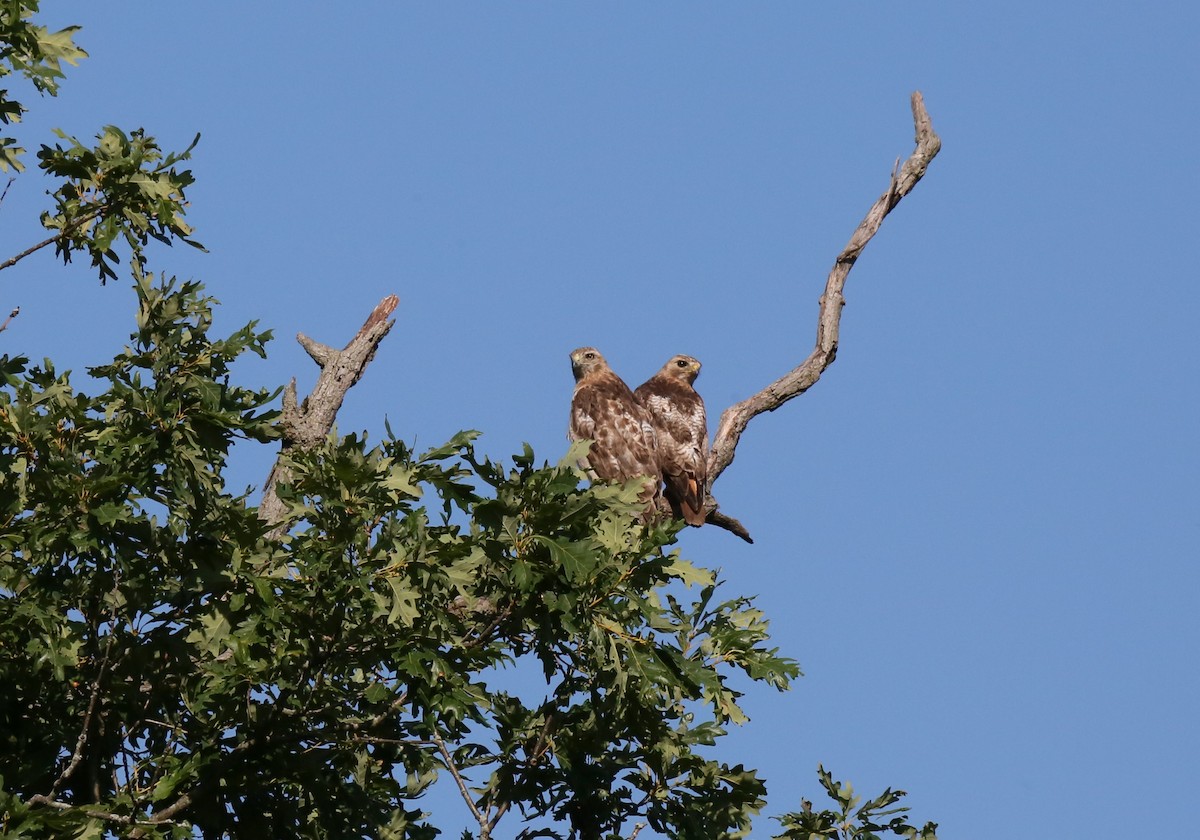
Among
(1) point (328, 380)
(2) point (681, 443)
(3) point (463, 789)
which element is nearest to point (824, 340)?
(2) point (681, 443)

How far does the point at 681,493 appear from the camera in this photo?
12812 mm

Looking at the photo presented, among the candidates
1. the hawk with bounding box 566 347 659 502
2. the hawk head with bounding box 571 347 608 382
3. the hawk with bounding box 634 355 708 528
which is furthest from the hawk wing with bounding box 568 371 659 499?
the hawk head with bounding box 571 347 608 382

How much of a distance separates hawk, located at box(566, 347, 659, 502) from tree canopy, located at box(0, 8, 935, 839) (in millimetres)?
4596

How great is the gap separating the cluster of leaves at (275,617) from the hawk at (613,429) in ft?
15.7

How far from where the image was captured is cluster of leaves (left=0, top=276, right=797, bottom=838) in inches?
258

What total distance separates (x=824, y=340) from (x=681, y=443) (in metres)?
1.56

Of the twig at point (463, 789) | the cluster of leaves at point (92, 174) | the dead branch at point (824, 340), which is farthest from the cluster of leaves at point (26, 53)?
the dead branch at point (824, 340)

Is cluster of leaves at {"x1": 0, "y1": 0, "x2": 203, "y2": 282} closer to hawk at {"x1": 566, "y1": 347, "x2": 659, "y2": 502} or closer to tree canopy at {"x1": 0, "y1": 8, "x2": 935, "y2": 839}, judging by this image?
tree canopy at {"x1": 0, "y1": 8, "x2": 935, "y2": 839}

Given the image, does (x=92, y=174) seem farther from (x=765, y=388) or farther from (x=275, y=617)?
(x=765, y=388)

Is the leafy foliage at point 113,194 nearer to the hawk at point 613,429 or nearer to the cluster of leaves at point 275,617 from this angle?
the cluster of leaves at point 275,617

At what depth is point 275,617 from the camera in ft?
22.2

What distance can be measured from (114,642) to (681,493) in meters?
6.52

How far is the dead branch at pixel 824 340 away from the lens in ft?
39.9

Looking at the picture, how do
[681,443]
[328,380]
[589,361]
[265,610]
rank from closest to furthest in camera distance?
[265,610] → [328,380] → [681,443] → [589,361]
